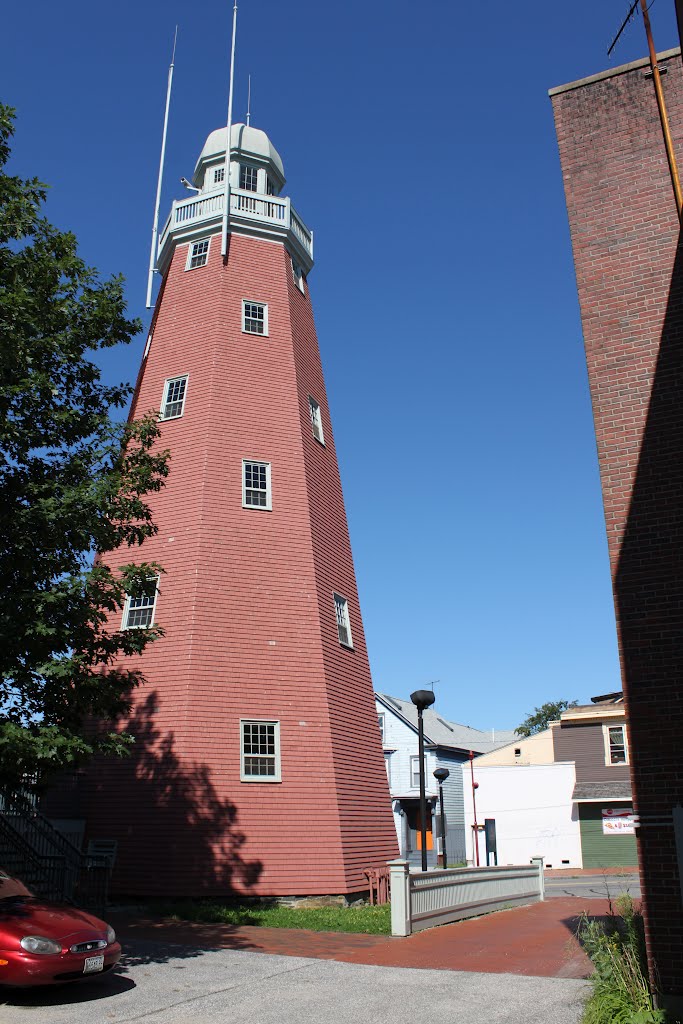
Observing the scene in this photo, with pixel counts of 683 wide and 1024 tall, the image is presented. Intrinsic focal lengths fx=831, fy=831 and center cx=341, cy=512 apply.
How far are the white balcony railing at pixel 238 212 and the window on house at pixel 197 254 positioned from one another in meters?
0.61

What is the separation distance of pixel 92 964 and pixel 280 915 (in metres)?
8.17

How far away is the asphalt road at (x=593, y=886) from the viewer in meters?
25.6

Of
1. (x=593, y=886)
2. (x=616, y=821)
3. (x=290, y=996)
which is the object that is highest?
(x=616, y=821)

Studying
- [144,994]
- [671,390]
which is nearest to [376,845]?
[144,994]

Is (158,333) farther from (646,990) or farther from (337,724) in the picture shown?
(646,990)

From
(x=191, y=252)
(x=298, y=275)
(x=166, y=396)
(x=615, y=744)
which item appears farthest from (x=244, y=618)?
(x=615, y=744)

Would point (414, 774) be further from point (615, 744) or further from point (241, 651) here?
point (241, 651)

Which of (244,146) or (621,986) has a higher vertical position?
(244,146)

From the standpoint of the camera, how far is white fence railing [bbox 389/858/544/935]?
14.7m

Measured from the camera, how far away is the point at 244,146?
28297 millimetres

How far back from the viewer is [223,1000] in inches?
379

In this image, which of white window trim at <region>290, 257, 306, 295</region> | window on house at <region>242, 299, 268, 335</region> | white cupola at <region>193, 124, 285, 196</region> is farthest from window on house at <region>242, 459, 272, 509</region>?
white cupola at <region>193, 124, 285, 196</region>

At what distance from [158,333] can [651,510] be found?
18681mm

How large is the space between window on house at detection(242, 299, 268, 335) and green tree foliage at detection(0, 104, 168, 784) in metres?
10.7
